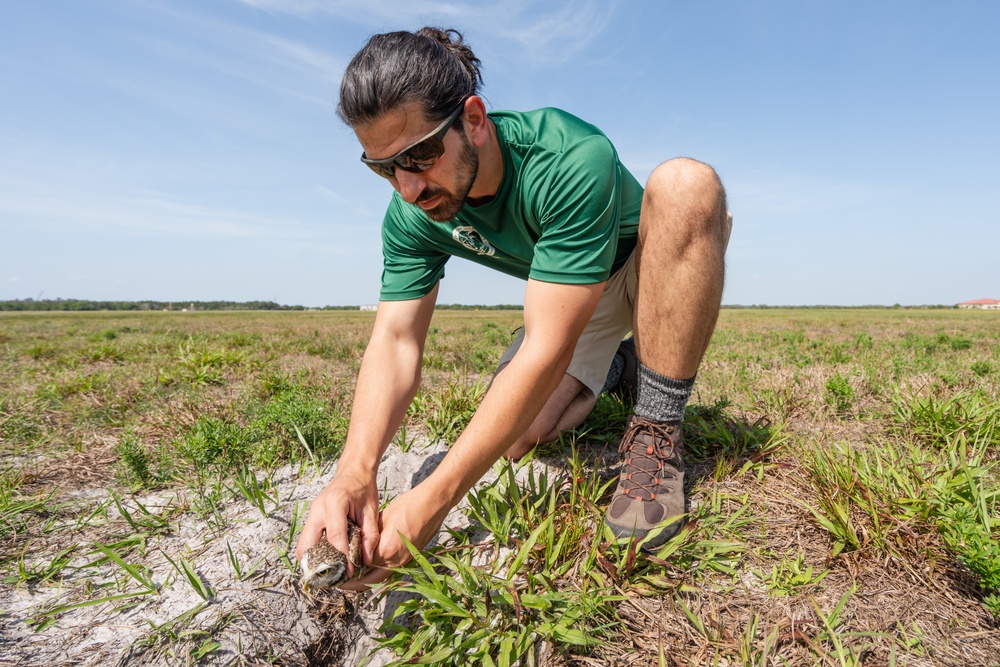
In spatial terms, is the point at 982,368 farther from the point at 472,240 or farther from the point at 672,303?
the point at 472,240

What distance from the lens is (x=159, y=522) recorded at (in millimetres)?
2354

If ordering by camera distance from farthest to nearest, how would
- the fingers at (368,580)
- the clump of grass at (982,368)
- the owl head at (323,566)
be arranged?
the clump of grass at (982,368), the fingers at (368,580), the owl head at (323,566)

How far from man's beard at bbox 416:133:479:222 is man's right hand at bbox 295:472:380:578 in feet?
3.73

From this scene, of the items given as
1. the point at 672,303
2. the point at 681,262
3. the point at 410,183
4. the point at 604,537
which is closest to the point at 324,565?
the point at 604,537

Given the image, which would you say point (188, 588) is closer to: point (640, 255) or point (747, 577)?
point (747, 577)

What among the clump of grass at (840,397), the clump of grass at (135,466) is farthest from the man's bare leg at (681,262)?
the clump of grass at (135,466)

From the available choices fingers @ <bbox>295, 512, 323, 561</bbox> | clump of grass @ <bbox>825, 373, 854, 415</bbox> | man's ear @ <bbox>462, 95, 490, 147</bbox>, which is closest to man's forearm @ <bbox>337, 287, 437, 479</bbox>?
fingers @ <bbox>295, 512, 323, 561</bbox>

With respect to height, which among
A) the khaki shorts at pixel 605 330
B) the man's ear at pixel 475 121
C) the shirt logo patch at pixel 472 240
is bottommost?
the khaki shorts at pixel 605 330

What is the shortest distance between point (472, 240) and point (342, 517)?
55.8 inches

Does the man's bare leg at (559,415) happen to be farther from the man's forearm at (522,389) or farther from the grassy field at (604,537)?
the man's forearm at (522,389)

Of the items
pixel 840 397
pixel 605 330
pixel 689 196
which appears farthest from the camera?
pixel 840 397

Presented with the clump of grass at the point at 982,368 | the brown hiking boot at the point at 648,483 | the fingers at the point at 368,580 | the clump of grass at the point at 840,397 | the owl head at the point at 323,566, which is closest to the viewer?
the owl head at the point at 323,566

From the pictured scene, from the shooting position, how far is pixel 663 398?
2293mm

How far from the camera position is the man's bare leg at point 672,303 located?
2.22m
